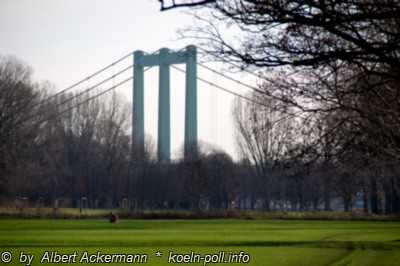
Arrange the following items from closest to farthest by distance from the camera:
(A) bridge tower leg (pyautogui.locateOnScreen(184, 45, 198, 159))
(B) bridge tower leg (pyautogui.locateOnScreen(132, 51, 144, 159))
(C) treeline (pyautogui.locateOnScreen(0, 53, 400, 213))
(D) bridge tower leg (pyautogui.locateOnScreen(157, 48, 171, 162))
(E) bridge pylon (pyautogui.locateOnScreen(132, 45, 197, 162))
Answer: (C) treeline (pyautogui.locateOnScreen(0, 53, 400, 213)) < (A) bridge tower leg (pyautogui.locateOnScreen(184, 45, 198, 159)) < (E) bridge pylon (pyautogui.locateOnScreen(132, 45, 197, 162)) < (D) bridge tower leg (pyautogui.locateOnScreen(157, 48, 171, 162)) < (B) bridge tower leg (pyautogui.locateOnScreen(132, 51, 144, 159))

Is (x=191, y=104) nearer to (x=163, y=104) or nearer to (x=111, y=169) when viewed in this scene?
(x=163, y=104)

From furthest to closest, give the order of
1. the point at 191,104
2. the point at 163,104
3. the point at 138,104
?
1. the point at 138,104
2. the point at 163,104
3. the point at 191,104

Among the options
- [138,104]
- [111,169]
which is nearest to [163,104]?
[138,104]

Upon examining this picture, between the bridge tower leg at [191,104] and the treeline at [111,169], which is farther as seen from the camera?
the bridge tower leg at [191,104]

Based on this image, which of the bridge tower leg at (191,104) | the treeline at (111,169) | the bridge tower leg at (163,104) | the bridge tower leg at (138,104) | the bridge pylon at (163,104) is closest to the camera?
the treeline at (111,169)

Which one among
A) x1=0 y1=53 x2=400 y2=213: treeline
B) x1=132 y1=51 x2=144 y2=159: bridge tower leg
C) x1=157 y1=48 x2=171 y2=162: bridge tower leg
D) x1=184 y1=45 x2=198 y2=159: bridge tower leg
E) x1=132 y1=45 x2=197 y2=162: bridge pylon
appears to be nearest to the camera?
x1=0 y1=53 x2=400 y2=213: treeline

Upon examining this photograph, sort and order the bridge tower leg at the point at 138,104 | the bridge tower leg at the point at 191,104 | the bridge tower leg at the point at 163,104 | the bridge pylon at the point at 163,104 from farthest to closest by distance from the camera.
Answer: the bridge tower leg at the point at 138,104 < the bridge tower leg at the point at 163,104 < the bridge pylon at the point at 163,104 < the bridge tower leg at the point at 191,104

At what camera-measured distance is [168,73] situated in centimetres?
7588

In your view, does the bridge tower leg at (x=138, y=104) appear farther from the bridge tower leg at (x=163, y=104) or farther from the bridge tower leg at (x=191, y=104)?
the bridge tower leg at (x=191, y=104)

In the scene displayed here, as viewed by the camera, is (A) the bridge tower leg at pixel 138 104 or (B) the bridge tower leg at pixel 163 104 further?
(A) the bridge tower leg at pixel 138 104

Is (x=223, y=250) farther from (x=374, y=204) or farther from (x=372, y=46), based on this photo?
(x=374, y=204)

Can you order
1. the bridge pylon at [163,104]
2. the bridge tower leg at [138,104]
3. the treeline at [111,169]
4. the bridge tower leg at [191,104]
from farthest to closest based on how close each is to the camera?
the bridge tower leg at [138,104]
the bridge pylon at [163,104]
the bridge tower leg at [191,104]
the treeline at [111,169]

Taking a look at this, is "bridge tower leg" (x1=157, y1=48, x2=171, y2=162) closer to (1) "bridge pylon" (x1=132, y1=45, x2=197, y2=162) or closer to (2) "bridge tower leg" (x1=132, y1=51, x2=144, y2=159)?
(1) "bridge pylon" (x1=132, y1=45, x2=197, y2=162)

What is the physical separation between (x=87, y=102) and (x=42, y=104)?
10165mm
